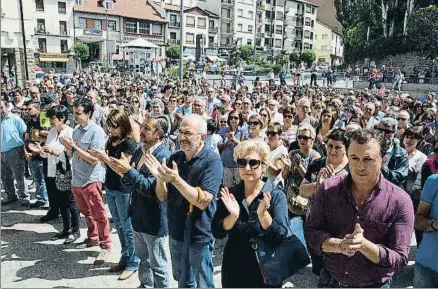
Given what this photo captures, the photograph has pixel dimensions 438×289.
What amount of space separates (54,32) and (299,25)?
45.3 m

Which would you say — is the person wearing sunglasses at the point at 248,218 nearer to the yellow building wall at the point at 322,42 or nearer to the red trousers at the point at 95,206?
the red trousers at the point at 95,206

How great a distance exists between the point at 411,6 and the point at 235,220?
1720 inches

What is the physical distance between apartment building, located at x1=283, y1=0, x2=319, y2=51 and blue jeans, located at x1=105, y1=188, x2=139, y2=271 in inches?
2977

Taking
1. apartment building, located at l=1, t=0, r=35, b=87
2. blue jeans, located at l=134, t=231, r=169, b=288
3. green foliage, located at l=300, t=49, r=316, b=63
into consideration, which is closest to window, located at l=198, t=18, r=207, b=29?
green foliage, located at l=300, t=49, r=316, b=63

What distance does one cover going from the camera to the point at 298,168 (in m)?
4.26

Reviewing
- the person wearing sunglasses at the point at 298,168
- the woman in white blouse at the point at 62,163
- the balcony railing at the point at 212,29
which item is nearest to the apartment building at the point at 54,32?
the balcony railing at the point at 212,29

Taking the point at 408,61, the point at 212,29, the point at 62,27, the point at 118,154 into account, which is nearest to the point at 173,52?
the point at 212,29

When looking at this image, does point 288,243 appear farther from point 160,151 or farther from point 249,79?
point 249,79

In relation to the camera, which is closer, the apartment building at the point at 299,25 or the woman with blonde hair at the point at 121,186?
the woman with blonde hair at the point at 121,186

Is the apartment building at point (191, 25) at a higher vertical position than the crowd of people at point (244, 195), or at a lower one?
higher

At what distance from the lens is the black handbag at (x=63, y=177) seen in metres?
5.59

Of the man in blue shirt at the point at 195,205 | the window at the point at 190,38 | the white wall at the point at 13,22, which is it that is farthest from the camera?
the window at the point at 190,38

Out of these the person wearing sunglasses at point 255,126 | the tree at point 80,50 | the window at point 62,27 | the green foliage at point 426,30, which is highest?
the window at point 62,27

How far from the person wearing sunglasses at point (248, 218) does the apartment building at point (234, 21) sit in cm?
6701
